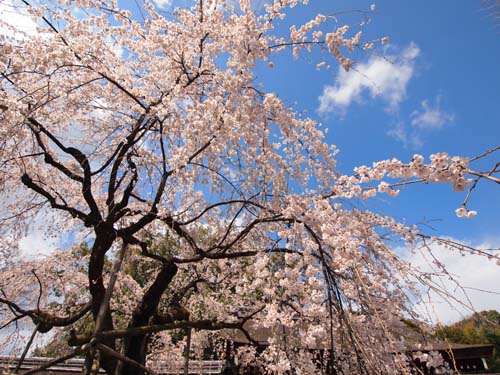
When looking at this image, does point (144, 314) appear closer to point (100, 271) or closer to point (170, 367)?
point (100, 271)

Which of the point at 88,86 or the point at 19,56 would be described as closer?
the point at 19,56

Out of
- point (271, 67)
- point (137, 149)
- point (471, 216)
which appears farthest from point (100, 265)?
point (471, 216)

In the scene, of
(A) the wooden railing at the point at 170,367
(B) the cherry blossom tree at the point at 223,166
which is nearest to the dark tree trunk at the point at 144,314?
(B) the cherry blossom tree at the point at 223,166

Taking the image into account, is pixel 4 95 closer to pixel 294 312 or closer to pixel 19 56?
pixel 19 56

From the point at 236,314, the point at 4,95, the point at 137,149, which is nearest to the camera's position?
the point at 4,95

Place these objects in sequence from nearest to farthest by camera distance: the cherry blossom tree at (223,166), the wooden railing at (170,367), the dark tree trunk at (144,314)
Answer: the cherry blossom tree at (223,166), the dark tree trunk at (144,314), the wooden railing at (170,367)

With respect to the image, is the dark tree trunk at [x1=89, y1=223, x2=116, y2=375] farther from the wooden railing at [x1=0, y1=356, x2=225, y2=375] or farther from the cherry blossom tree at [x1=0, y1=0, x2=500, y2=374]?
the wooden railing at [x1=0, y1=356, x2=225, y2=375]

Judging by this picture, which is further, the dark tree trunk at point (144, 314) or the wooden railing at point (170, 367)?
the wooden railing at point (170, 367)

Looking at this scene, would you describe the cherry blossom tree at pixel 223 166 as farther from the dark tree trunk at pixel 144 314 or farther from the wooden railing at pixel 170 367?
the wooden railing at pixel 170 367

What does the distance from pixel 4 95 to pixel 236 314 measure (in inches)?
241

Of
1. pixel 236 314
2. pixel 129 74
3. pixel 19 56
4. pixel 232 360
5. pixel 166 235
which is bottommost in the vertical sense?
pixel 232 360

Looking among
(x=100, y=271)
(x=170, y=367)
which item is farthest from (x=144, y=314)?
(x=170, y=367)

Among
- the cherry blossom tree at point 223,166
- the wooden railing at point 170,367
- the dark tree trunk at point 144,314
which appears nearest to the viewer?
the cherry blossom tree at point 223,166

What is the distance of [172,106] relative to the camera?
380cm
